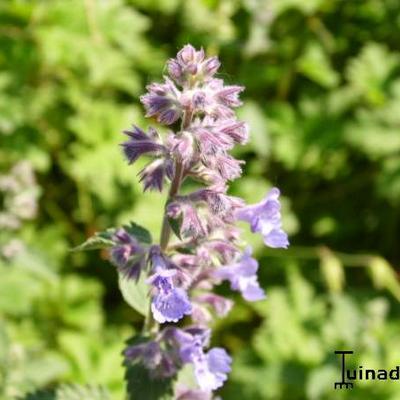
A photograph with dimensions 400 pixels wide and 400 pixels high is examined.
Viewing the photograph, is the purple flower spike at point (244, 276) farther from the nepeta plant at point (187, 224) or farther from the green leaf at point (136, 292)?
the green leaf at point (136, 292)

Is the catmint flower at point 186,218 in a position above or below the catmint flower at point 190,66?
below

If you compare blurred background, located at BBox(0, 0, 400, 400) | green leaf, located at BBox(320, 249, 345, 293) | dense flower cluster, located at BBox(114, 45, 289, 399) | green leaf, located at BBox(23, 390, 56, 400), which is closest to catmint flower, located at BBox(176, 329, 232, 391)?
dense flower cluster, located at BBox(114, 45, 289, 399)

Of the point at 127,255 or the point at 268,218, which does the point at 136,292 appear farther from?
the point at 268,218

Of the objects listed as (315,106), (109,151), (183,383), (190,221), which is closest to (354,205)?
(315,106)

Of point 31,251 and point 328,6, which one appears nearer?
point 31,251

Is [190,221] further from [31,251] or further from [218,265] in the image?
[31,251]

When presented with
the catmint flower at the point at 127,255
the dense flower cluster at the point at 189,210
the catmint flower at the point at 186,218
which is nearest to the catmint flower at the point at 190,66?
the dense flower cluster at the point at 189,210

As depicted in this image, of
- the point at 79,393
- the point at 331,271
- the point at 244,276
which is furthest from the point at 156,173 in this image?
the point at 331,271
